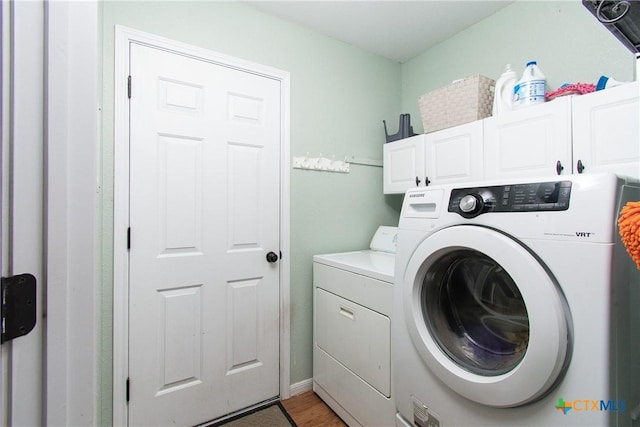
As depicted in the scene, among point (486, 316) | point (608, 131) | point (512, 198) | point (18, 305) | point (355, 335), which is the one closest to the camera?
point (18, 305)

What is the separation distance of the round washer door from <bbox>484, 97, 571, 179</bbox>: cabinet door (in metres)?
0.70

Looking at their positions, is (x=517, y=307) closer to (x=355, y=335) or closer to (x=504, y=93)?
(x=355, y=335)

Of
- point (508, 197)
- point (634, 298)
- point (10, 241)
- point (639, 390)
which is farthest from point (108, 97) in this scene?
point (639, 390)

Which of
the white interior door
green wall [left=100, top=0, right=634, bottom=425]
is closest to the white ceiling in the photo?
green wall [left=100, top=0, right=634, bottom=425]

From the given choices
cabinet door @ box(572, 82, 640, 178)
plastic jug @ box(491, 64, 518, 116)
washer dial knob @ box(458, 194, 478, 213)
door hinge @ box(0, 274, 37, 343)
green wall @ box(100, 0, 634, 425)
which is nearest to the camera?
door hinge @ box(0, 274, 37, 343)

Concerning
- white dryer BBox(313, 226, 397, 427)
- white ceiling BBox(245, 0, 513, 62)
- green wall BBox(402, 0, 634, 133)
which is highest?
white ceiling BBox(245, 0, 513, 62)

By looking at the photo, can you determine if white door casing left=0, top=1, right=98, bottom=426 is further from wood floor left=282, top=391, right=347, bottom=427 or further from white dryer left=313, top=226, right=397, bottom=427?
wood floor left=282, top=391, right=347, bottom=427

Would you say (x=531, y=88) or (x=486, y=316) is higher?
(x=531, y=88)

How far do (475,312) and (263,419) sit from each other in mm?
1327

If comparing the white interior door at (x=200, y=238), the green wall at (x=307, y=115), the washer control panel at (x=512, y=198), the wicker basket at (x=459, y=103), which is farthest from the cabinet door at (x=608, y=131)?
the white interior door at (x=200, y=238)

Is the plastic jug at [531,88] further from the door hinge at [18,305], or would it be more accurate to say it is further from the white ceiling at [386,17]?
the door hinge at [18,305]

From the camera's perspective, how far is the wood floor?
1579mm

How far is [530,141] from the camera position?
1.36 meters

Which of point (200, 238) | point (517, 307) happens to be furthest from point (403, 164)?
point (200, 238)
